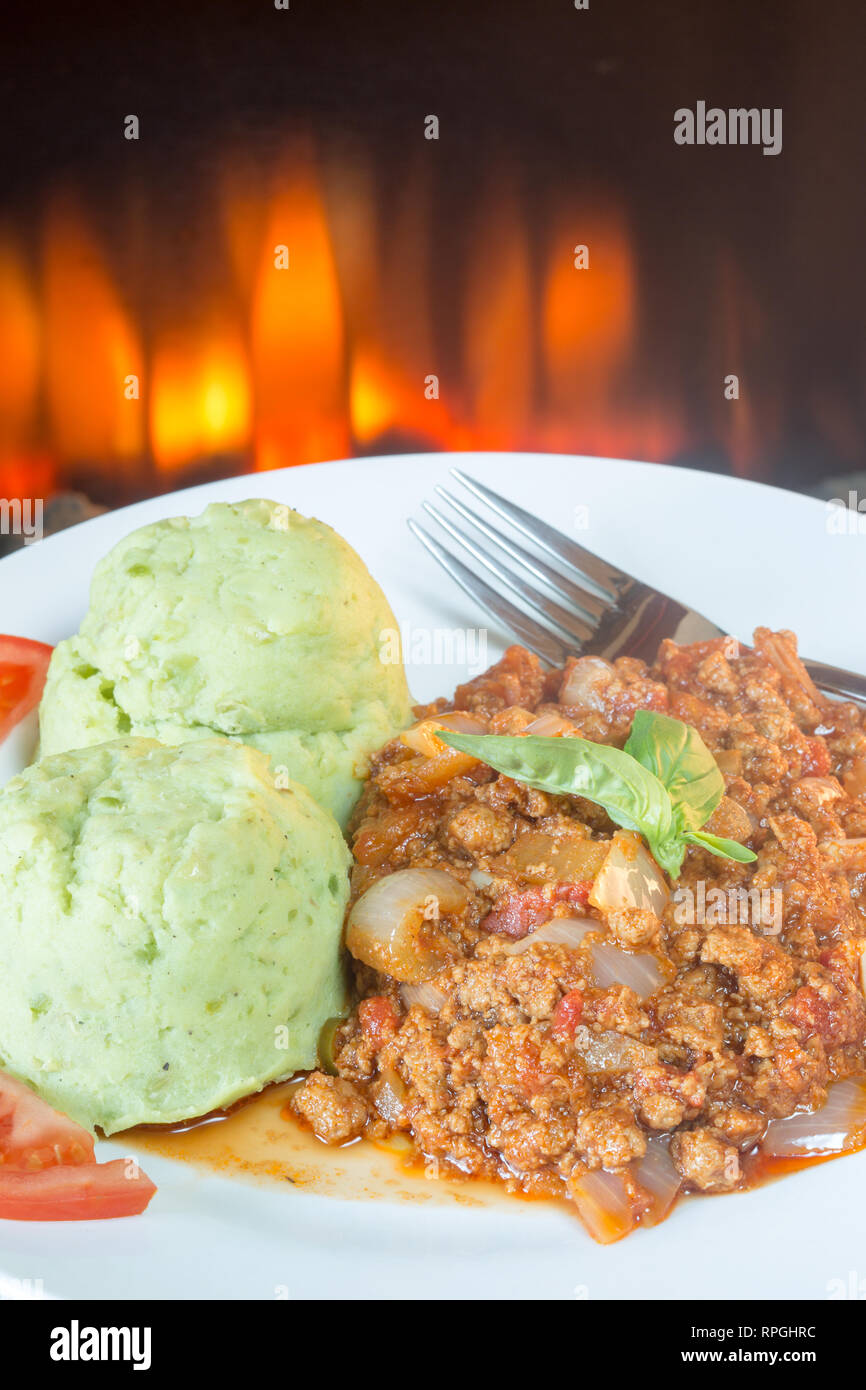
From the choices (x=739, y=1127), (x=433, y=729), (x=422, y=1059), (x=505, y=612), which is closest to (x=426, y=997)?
(x=422, y=1059)

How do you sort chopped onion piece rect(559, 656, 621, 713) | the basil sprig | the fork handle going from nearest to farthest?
the basil sprig, chopped onion piece rect(559, 656, 621, 713), the fork handle

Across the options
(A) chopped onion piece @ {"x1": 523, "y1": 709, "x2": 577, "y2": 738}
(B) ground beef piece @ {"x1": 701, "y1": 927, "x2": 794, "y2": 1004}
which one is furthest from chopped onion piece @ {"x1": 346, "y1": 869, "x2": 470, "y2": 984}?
(B) ground beef piece @ {"x1": 701, "y1": 927, "x2": 794, "y2": 1004}

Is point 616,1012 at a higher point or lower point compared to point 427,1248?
higher

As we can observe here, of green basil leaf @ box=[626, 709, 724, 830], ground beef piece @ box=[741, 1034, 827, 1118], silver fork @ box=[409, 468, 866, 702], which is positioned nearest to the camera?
ground beef piece @ box=[741, 1034, 827, 1118]

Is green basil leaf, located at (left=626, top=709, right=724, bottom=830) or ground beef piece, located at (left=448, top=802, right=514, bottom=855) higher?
green basil leaf, located at (left=626, top=709, right=724, bottom=830)

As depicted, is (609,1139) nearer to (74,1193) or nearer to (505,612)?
(74,1193)

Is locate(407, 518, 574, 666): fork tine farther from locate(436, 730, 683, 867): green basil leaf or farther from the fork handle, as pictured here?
locate(436, 730, 683, 867): green basil leaf

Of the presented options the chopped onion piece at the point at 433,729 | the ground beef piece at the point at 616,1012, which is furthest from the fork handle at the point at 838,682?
the ground beef piece at the point at 616,1012
